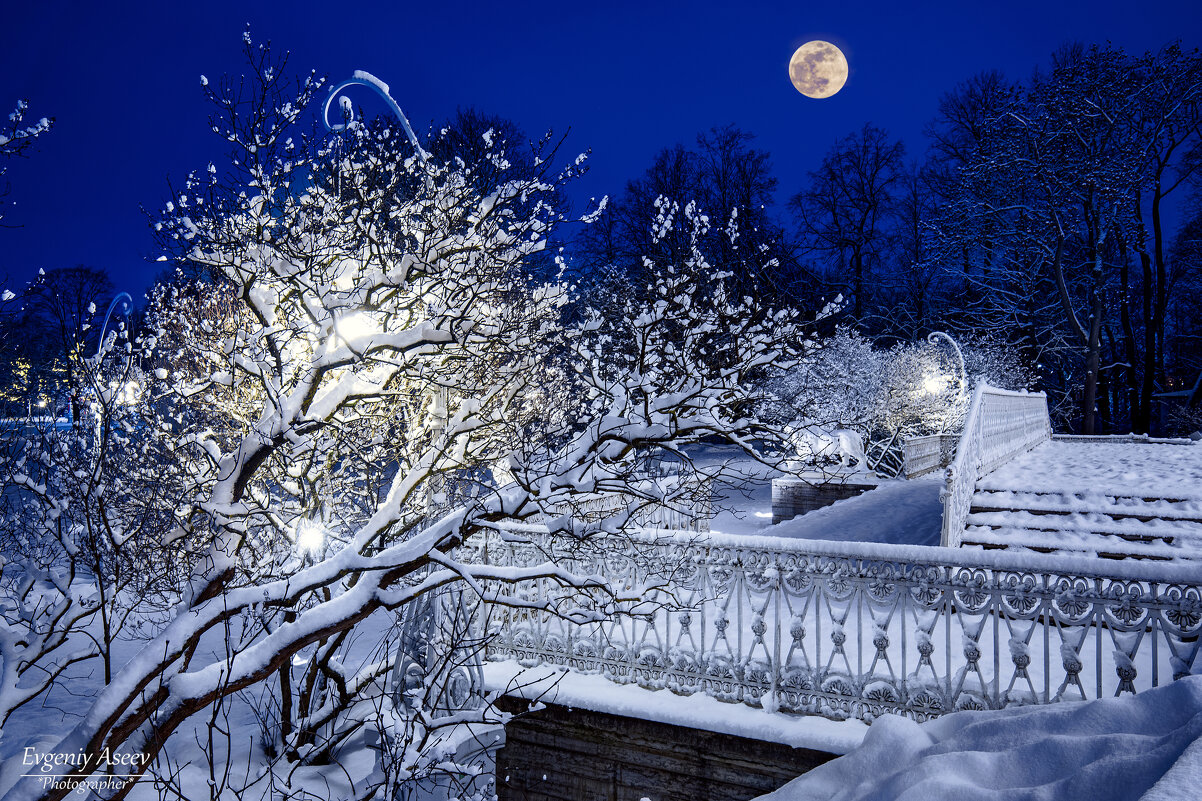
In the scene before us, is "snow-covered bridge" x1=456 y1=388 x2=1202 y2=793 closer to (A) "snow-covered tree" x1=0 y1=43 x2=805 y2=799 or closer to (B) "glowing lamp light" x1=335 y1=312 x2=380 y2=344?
(A) "snow-covered tree" x1=0 y1=43 x2=805 y2=799

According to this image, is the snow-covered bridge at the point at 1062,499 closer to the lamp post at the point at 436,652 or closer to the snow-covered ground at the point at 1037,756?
the lamp post at the point at 436,652

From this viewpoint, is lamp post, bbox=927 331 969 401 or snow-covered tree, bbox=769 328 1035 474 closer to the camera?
lamp post, bbox=927 331 969 401

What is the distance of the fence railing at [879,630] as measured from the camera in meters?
4.43

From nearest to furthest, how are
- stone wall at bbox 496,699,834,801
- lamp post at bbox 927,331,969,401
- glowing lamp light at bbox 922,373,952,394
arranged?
stone wall at bbox 496,699,834,801 < lamp post at bbox 927,331,969,401 < glowing lamp light at bbox 922,373,952,394

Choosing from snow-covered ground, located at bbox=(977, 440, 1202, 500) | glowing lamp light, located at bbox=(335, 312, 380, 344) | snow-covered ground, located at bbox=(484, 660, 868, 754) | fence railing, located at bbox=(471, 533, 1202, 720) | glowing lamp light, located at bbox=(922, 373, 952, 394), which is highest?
glowing lamp light, located at bbox=(922, 373, 952, 394)

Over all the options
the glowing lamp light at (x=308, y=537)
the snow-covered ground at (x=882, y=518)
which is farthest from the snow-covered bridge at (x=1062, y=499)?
the glowing lamp light at (x=308, y=537)

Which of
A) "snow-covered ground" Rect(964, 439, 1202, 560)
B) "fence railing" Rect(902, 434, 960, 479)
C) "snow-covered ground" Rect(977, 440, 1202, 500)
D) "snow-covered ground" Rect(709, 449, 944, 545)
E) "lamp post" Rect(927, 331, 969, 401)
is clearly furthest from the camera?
"lamp post" Rect(927, 331, 969, 401)

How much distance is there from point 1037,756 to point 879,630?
2.84 meters

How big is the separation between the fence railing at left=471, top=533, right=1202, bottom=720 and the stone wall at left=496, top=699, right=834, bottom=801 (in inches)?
14.9

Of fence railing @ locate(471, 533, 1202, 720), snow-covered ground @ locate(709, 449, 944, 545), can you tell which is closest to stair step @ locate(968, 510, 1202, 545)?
snow-covered ground @ locate(709, 449, 944, 545)

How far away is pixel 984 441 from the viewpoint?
10.1m

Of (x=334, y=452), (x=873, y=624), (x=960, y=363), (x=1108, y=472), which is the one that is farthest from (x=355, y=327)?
(x=960, y=363)

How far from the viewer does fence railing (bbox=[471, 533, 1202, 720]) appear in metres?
4.43

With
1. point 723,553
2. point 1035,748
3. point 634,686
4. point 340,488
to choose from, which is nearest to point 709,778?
point 634,686
